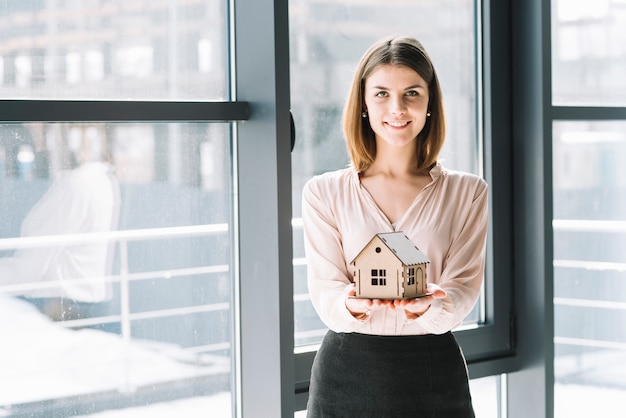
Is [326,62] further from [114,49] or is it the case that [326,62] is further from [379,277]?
[379,277]

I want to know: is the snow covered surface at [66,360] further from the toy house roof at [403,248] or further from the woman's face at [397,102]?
the woman's face at [397,102]

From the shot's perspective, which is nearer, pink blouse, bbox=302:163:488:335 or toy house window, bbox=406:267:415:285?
toy house window, bbox=406:267:415:285

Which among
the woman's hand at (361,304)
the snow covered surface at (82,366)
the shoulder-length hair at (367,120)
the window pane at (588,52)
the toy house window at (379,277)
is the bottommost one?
the snow covered surface at (82,366)

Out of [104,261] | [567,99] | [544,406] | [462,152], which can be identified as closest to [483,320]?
[544,406]

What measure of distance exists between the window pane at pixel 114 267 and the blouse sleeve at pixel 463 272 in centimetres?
61

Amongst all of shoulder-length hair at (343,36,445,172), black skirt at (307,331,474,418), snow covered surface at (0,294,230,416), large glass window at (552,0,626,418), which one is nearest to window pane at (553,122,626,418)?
large glass window at (552,0,626,418)

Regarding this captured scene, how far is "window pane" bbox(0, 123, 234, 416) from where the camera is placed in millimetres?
1983

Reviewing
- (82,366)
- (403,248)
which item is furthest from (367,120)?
(82,366)

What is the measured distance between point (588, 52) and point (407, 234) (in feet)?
4.06

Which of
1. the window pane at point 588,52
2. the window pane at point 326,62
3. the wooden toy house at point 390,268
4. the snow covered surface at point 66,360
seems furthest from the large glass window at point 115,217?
the window pane at point 588,52

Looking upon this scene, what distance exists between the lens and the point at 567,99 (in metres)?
2.80

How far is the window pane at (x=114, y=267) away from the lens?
1.98 m

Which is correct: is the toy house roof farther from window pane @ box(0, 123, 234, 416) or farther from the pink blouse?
window pane @ box(0, 123, 234, 416)

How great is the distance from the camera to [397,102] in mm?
1918
